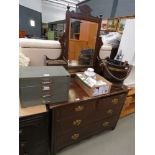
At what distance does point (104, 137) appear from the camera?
1642 millimetres

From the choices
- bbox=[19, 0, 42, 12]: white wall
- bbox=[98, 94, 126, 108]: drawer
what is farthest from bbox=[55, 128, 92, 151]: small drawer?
bbox=[19, 0, 42, 12]: white wall

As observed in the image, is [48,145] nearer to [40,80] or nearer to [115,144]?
[40,80]

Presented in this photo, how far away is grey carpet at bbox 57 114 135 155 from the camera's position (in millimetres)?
1429

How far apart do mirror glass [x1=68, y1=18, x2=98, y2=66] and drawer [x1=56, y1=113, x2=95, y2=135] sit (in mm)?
644

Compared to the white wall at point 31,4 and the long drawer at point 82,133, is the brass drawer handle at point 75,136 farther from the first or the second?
the white wall at point 31,4

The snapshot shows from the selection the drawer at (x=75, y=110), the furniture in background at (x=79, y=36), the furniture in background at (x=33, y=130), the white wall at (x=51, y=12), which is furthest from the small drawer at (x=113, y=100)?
the white wall at (x=51, y=12)

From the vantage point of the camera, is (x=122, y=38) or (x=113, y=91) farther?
(x=122, y=38)

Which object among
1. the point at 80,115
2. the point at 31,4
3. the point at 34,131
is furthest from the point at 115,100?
the point at 31,4

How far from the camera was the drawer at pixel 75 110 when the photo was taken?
1.05m

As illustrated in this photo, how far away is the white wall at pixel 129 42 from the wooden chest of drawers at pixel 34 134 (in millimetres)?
1402

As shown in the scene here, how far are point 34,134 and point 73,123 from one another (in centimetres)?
37
